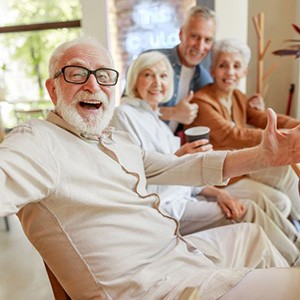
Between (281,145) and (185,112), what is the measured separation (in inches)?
35.9

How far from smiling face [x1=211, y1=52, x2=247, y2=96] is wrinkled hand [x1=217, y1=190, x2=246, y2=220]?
2.51 ft

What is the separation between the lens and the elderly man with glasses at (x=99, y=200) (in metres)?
0.90

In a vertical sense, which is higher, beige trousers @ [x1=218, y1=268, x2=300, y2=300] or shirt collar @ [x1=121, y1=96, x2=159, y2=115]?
shirt collar @ [x1=121, y1=96, x2=159, y2=115]

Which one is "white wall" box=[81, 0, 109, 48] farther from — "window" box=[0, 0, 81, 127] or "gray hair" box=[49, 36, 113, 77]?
"gray hair" box=[49, 36, 113, 77]

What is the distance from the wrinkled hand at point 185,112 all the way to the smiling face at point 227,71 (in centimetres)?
25

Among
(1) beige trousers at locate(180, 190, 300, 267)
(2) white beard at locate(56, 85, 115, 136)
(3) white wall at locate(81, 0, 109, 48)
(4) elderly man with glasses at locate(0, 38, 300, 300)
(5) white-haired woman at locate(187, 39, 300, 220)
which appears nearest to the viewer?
(4) elderly man with glasses at locate(0, 38, 300, 300)

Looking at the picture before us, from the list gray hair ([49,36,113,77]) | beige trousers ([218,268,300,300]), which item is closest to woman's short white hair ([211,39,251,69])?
gray hair ([49,36,113,77])

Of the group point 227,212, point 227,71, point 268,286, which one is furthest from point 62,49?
point 227,71

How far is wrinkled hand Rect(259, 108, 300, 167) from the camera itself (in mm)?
1129

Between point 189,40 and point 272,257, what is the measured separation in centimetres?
141

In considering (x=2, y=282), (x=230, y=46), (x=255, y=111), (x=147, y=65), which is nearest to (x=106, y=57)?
(x=147, y=65)

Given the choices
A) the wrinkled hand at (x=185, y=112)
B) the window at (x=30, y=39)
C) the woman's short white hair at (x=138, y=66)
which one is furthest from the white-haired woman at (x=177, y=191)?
the window at (x=30, y=39)

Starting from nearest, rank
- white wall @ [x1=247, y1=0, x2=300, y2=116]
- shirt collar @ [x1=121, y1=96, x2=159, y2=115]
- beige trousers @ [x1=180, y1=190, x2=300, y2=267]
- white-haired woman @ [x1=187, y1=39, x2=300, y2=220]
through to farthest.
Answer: beige trousers @ [x1=180, y1=190, x2=300, y2=267], shirt collar @ [x1=121, y1=96, x2=159, y2=115], white-haired woman @ [x1=187, y1=39, x2=300, y2=220], white wall @ [x1=247, y1=0, x2=300, y2=116]

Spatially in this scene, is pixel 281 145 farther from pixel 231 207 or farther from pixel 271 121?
pixel 231 207
